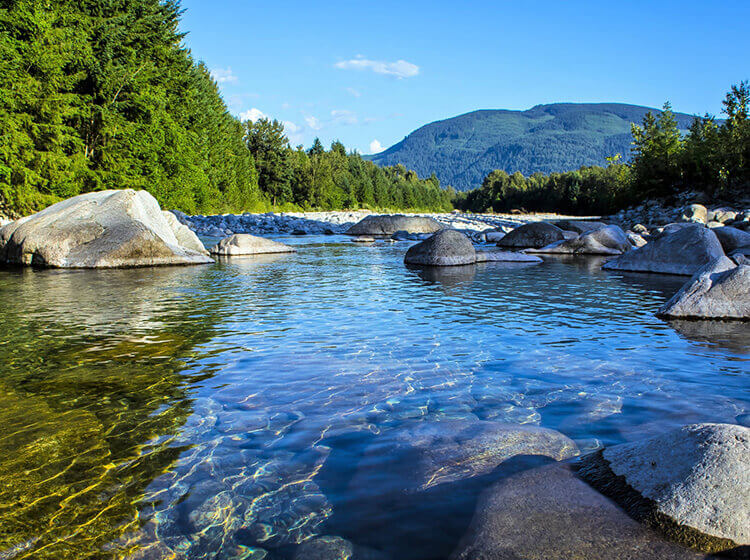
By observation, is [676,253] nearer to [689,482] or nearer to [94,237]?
[689,482]

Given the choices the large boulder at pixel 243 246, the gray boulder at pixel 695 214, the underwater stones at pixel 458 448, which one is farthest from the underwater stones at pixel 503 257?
the gray boulder at pixel 695 214

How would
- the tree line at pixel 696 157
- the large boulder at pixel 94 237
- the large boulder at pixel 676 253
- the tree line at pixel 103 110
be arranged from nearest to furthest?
the large boulder at pixel 676 253
the large boulder at pixel 94 237
the tree line at pixel 103 110
the tree line at pixel 696 157

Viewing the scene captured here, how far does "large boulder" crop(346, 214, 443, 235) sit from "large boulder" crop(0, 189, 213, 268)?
62.5 feet

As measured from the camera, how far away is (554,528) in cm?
221

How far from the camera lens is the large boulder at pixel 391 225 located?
1302 inches

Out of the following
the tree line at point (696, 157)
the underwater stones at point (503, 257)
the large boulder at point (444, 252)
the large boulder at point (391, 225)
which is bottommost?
the underwater stones at point (503, 257)

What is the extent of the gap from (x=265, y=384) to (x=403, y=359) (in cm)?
141

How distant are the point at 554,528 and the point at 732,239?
15.4 m

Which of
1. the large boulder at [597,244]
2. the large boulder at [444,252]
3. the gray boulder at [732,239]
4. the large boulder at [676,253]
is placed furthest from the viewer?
the large boulder at [597,244]

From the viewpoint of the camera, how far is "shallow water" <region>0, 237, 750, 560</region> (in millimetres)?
2445

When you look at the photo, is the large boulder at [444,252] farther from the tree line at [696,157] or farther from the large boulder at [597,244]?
the tree line at [696,157]

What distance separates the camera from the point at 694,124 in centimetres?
4128

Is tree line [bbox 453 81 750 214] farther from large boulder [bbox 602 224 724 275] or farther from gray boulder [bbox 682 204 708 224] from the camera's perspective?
large boulder [bbox 602 224 724 275]

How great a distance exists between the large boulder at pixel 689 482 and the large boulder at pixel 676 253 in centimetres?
1024
